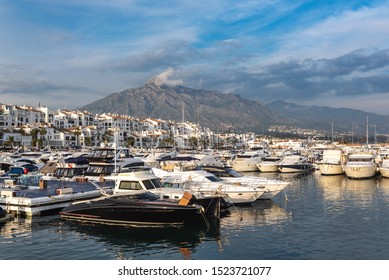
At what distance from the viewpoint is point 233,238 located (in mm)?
19031

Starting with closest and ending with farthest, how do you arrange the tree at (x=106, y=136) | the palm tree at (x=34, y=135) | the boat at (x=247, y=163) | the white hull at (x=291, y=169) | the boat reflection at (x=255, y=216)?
1. the boat reflection at (x=255, y=216)
2. the white hull at (x=291, y=169)
3. the boat at (x=247, y=163)
4. the palm tree at (x=34, y=135)
5. the tree at (x=106, y=136)

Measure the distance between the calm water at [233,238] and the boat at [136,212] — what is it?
0.56 metres

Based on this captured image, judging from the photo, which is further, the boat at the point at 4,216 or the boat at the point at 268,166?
the boat at the point at 268,166

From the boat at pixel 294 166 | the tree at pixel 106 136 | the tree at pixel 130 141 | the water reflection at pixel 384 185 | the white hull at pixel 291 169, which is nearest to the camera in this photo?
the water reflection at pixel 384 185

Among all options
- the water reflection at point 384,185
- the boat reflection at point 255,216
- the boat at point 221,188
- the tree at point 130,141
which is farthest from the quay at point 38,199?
the tree at point 130,141

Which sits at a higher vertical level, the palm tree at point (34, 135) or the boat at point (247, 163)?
the palm tree at point (34, 135)

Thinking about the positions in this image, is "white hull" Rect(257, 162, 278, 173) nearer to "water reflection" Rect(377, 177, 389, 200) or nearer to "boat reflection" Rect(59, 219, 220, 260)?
"water reflection" Rect(377, 177, 389, 200)

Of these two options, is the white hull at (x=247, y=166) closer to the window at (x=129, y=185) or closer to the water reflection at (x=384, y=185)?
the water reflection at (x=384, y=185)

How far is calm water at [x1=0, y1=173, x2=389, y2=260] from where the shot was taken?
54.8 feet

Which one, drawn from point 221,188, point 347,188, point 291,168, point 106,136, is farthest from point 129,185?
point 106,136

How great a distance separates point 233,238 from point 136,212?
5.16 meters

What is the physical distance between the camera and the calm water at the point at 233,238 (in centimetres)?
1670

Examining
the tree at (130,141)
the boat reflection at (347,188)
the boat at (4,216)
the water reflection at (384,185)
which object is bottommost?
the water reflection at (384,185)
